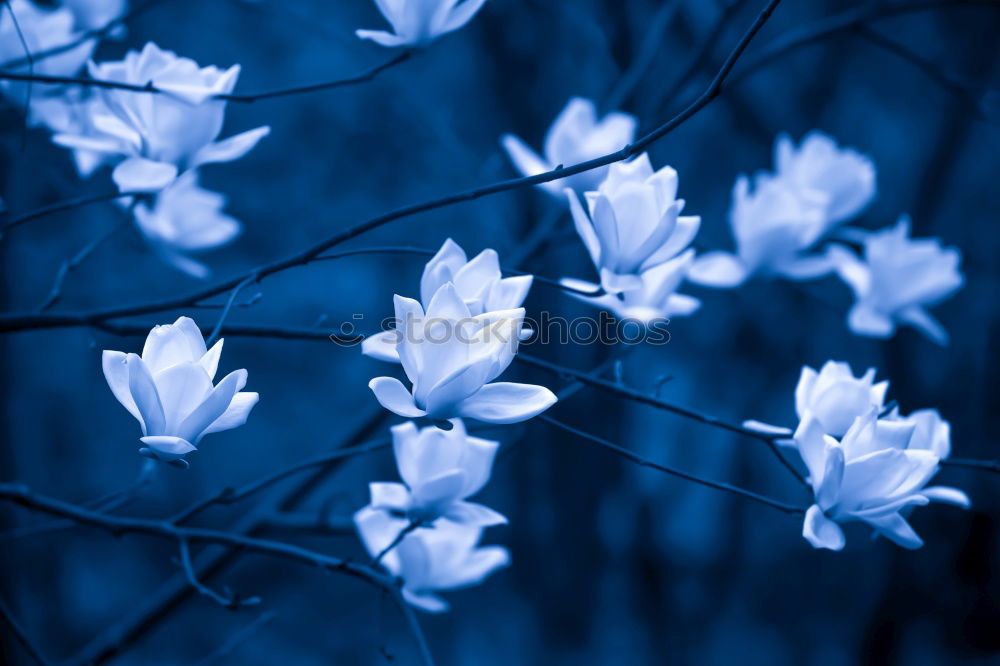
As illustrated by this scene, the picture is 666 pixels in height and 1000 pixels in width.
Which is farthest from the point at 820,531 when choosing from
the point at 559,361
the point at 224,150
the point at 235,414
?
the point at 559,361

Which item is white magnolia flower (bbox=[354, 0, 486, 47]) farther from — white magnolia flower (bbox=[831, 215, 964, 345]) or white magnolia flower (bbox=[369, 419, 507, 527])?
white magnolia flower (bbox=[831, 215, 964, 345])

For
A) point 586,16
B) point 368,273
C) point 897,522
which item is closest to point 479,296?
point 897,522

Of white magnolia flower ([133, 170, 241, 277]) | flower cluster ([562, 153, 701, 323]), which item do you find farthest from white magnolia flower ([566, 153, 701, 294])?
white magnolia flower ([133, 170, 241, 277])

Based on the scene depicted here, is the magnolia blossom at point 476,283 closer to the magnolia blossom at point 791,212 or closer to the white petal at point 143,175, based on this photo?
the white petal at point 143,175

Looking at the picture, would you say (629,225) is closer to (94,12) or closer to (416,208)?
(416,208)

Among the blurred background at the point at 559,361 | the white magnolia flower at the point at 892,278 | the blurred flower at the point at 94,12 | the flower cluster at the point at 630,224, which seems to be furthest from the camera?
the blurred background at the point at 559,361

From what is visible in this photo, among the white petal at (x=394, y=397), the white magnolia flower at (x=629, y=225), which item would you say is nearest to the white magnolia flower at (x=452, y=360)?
the white petal at (x=394, y=397)
